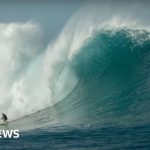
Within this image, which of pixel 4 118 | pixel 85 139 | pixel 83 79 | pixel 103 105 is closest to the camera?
pixel 85 139

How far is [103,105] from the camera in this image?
6.77m

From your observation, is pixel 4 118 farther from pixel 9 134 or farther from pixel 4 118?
pixel 9 134

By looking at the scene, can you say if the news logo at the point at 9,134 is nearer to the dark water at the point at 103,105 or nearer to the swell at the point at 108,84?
the dark water at the point at 103,105

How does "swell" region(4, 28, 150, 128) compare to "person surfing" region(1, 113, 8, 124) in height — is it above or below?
above

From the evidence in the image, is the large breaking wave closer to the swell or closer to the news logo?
the swell

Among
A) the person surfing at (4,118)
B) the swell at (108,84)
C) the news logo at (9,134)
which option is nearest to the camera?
the news logo at (9,134)

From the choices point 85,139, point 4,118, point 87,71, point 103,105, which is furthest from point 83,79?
point 4,118

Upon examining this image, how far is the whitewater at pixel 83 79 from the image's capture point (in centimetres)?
635

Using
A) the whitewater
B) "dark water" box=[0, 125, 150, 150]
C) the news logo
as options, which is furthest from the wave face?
the news logo

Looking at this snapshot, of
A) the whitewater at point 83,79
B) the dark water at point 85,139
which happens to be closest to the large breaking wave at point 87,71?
the whitewater at point 83,79

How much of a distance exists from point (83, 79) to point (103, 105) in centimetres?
47

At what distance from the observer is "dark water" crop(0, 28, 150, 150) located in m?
6.24

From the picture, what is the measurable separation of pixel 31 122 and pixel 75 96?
670 mm

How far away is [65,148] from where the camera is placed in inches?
242
